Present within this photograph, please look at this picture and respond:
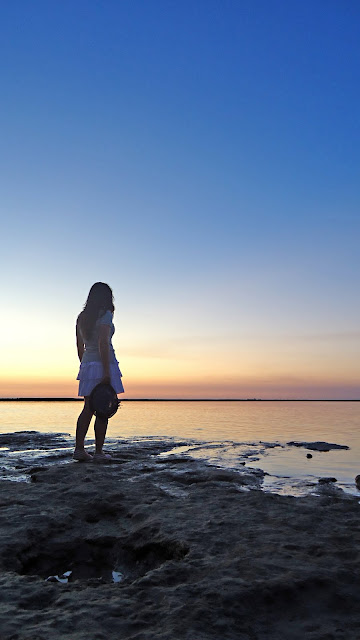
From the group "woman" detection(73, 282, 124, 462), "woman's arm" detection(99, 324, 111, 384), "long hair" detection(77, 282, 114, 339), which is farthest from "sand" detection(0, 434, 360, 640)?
"long hair" detection(77, 282, 114, 339)

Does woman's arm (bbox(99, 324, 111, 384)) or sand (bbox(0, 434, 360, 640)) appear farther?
woman's arm (bbox(99, 324, 111, 384))

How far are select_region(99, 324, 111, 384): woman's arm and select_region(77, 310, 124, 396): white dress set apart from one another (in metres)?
0.09

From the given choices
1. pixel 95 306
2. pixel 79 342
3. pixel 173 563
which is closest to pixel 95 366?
pixel 79 342

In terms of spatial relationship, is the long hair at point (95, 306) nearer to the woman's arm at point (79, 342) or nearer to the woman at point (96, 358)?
the woman at point (96, 358)

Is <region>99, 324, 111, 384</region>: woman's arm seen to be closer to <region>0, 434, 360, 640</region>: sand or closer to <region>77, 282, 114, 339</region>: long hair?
<region>77, 282, 114, 339</region>: long hair

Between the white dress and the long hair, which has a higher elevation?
the long hair

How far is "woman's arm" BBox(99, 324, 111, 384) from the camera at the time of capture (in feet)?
22.6

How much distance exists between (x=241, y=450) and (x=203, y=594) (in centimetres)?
901

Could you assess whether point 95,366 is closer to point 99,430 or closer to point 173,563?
point 99,430

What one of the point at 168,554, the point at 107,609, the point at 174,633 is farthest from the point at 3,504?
the point at 174,633

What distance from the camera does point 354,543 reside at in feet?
9.72

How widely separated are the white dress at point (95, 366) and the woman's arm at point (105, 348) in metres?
0.09

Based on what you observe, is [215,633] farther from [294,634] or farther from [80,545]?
[80,545]

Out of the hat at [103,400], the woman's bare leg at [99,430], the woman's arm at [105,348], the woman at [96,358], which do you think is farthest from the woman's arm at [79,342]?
the woman's bare leg at [99,430]
